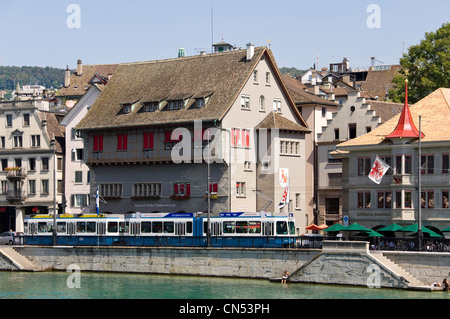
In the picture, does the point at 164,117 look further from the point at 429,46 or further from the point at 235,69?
the point at 429,46

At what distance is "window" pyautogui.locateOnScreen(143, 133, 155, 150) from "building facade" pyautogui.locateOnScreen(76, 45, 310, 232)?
0.28 feet

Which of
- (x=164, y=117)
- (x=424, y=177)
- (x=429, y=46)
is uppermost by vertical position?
(x=429, y=46)

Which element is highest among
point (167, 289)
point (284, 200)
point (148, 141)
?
point (148, 141)

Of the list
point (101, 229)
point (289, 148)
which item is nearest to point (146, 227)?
point (101, 229)

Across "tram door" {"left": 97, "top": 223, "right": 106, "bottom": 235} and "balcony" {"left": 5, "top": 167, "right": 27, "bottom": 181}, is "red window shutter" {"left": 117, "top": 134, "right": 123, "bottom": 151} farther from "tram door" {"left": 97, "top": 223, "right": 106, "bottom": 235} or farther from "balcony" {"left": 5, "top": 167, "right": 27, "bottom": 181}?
"balcony" {"left": 5, "top": 167, "right": 27, "bottom": 181}

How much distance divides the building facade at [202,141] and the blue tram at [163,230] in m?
7.37

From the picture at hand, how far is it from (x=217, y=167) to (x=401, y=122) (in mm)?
17723

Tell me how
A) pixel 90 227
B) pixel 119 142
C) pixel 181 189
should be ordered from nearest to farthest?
pixel 90 227
pixel 181 189
pixel 119 142

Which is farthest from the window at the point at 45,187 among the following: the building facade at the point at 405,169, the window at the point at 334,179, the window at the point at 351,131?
the building facade at the point at 405,169

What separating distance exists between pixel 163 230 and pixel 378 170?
663 inches

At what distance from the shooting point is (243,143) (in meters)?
89.6

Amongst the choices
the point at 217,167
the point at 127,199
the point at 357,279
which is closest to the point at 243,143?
the point at 217,167

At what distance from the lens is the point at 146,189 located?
9319cm

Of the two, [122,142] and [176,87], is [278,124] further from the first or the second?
[122,142]
